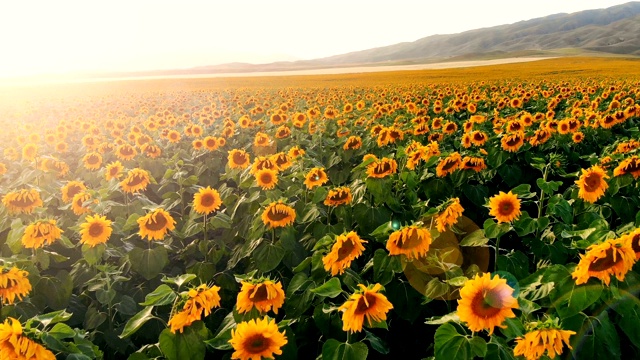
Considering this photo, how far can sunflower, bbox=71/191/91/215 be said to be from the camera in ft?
16.9

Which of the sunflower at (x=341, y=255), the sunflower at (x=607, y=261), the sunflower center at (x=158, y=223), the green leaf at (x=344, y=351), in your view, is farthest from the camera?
the sunflower center at (x=158, y=223)

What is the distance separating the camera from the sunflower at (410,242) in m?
3.06

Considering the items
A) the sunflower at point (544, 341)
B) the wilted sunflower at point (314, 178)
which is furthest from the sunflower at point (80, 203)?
the sunflower at point (544, 341)

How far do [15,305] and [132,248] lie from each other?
1.22 metres

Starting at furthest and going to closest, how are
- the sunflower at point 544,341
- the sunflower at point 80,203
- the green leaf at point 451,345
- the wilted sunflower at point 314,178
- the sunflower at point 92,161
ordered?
the sunflower at point 92,161
the sunflower at point 80,203
the wilted sunflower at point 314,178
the green leaf at point 451,345
the sunflower at point 544,341

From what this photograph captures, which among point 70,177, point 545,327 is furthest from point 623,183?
point 70,177

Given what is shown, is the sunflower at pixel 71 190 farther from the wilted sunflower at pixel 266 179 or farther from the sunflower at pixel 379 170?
the sunflower at pixel 379 170

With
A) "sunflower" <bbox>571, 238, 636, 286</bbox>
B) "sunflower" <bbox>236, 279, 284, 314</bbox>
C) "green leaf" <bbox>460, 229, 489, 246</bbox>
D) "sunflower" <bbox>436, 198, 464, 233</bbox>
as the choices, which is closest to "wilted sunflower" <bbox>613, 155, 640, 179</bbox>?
"green leaf" <bbox>460, 229, 489, 246</bbox>

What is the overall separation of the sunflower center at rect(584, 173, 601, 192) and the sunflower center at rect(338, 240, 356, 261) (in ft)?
8.68

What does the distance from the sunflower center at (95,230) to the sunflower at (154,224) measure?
1.10 feet

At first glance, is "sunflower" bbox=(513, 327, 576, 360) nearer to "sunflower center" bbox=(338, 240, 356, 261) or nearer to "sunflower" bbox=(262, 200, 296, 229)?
"sunflower center" bbox=(338, 240, 356, 261)

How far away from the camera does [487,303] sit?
2160 mm

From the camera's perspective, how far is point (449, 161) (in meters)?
5.22

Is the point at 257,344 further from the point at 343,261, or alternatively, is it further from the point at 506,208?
the point at 506,208
